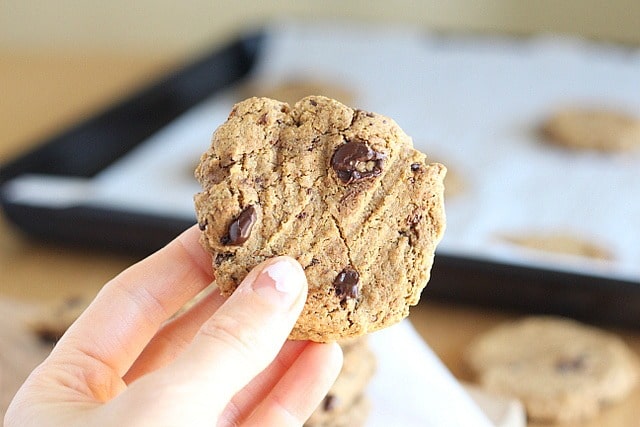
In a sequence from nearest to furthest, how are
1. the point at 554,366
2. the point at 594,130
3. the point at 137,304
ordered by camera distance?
the point at 137,304 < the point at 554,366 < the point at 594,130

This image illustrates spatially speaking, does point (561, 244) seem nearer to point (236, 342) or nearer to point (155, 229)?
point (155, 229)

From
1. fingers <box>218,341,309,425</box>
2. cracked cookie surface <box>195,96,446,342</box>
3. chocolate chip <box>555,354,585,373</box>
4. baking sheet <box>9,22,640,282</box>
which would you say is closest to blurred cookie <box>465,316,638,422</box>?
chocolate chip <box>555,354,585,373</box>

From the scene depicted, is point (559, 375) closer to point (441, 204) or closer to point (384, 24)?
point (441, 204)

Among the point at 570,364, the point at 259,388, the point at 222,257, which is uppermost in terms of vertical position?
the point at 222,257

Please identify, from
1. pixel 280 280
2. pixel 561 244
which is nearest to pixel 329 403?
pixel 280 280

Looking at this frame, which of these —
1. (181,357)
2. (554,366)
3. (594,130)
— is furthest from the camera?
(594,130)

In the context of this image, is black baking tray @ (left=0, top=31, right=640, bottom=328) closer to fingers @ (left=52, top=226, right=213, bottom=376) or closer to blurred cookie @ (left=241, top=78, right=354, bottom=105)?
blurred cookie @ (left=241, top=78, right=354, bottom=105)

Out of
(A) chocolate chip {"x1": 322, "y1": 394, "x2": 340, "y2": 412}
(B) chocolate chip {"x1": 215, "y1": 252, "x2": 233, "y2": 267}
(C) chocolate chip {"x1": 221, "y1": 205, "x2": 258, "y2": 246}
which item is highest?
(C) chocolate chip {"x1": 221, "y1": 205, "x2": 258, "y2": 246}

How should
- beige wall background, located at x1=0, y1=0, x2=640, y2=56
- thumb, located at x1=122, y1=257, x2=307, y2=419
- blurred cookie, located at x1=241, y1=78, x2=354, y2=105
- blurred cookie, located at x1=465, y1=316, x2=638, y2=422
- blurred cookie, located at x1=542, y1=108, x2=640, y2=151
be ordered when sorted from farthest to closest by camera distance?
beige wall background, located at x1=0, y1=0, x2=640, y2=56 < blurred cookie, located at x1=241, y1=78, x2=354, y2=105 < blurred cookie, located at x1=542, y1=108, x2=640, y2=151 < blurred cookie, located at x1=465, y1=316, x2=638, y2=422 < thumb, located at x1=122, y1=257, x2=307, y2=419
